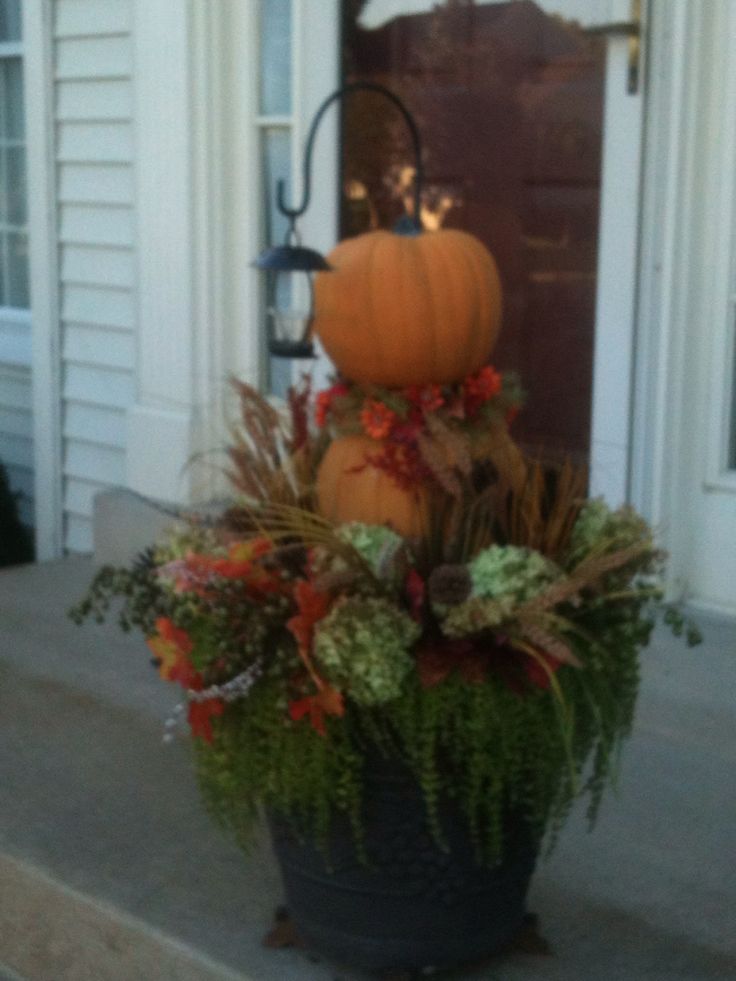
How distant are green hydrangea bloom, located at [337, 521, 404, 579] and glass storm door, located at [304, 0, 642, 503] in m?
1.81

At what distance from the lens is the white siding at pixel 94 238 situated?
612 cm

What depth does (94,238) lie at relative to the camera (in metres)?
6.33

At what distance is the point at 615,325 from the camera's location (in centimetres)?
461

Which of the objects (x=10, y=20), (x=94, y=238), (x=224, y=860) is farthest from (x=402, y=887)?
(x=10, y=20)

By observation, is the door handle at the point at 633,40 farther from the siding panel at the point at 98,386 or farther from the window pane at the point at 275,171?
the siding panel at the point at 98,386

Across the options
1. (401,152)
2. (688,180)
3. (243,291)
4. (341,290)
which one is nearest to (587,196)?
(688,180)

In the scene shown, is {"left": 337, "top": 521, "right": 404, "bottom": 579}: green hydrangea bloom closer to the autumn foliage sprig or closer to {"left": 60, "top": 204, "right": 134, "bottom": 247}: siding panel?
the autumn foliage sprig

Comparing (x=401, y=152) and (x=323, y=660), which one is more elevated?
(x=401, y=152)

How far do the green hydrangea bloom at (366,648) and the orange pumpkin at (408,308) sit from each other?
58 centimetres

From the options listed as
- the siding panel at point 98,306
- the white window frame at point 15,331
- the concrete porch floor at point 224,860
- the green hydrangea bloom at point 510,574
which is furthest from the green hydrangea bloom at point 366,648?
the white window frame at point 15,331

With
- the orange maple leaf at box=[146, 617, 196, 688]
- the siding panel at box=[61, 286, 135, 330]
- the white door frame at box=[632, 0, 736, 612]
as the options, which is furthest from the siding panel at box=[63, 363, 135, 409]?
the orange maple leaf at box=[146, 617, 196, 688]

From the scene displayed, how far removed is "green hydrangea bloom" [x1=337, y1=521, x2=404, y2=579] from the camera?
8.79 feet

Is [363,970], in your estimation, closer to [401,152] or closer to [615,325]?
[615,325]

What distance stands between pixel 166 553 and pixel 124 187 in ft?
11.6
